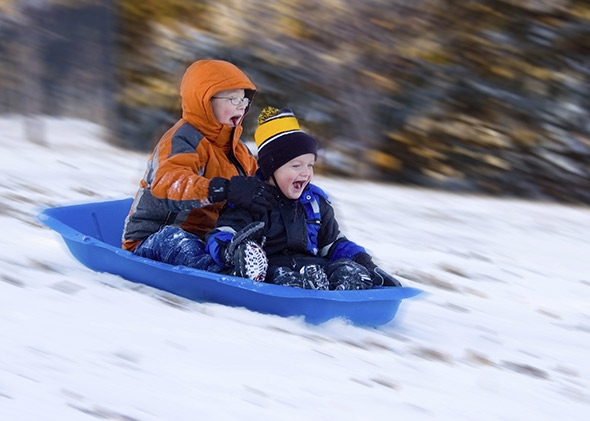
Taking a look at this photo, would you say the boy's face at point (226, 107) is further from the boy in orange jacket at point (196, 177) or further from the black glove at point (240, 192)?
the black glove at point (240, 192)

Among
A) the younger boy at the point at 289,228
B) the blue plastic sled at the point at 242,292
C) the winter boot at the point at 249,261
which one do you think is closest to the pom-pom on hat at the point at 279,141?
the younger boy at the point at 289,228

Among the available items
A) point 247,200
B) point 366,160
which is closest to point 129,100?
point 366,160

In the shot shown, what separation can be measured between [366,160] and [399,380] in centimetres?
505

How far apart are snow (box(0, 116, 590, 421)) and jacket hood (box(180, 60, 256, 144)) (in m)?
0.73

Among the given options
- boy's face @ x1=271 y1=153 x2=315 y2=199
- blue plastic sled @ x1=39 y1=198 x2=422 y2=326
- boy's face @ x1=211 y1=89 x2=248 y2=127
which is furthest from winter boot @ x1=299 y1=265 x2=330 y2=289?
boy's face @ x1=211 y1=89 x2=248 y2=127

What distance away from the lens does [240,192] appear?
3432 millimetres

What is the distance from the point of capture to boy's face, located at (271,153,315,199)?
3514 millimetres

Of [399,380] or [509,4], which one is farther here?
[509,4]

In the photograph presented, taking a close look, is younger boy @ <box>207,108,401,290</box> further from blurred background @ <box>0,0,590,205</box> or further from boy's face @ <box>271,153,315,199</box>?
blurred background @ <box>0,0,590,205</box>

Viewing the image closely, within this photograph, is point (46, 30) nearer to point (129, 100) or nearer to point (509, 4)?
point (129, 100)

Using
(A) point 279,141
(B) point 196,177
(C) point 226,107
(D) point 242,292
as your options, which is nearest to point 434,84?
(C) point 226,107

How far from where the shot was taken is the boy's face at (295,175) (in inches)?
138

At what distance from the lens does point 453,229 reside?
612cm

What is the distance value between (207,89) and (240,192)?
51 cm
